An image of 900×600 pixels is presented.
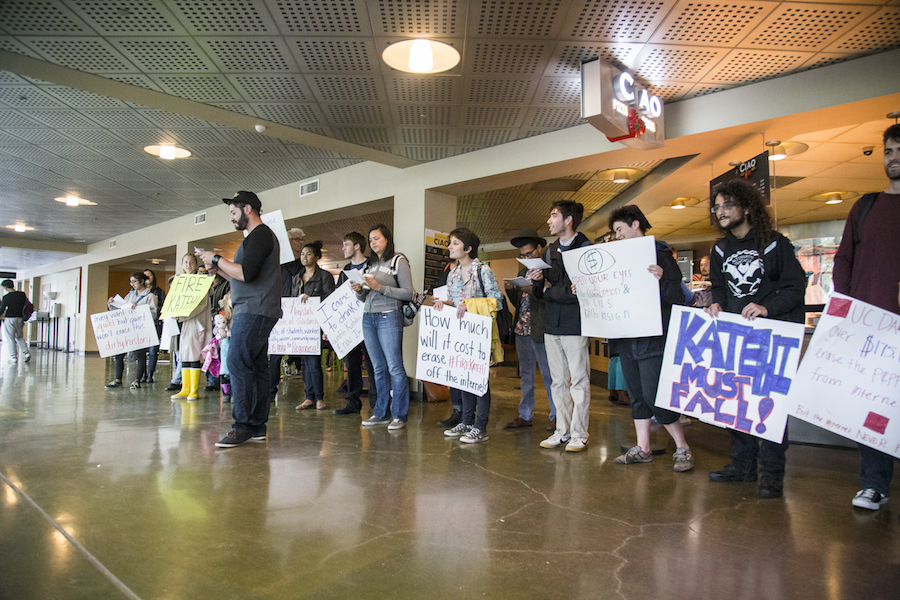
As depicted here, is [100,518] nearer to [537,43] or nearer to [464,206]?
[537,43]

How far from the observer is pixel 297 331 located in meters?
5.32

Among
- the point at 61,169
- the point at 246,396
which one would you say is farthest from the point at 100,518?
the point at 61,169

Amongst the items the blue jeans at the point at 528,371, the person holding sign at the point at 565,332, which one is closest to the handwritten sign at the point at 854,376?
the person holding sign at the point at 565,332

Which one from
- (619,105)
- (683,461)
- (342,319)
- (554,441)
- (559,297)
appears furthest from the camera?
(342,319)

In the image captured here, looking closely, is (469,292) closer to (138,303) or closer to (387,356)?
(387,356)

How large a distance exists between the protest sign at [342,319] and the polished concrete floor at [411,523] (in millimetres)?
1195

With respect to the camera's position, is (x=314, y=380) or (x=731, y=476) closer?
(x=731, y=476)

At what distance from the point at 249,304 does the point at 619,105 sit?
3.17 meters

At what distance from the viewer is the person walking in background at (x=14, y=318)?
35.4 ft

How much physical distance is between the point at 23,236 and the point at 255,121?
12.9m

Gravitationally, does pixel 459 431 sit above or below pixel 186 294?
below

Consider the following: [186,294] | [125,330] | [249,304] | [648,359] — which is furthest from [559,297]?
[125,330]

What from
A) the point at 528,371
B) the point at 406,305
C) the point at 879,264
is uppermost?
the point at 879,264

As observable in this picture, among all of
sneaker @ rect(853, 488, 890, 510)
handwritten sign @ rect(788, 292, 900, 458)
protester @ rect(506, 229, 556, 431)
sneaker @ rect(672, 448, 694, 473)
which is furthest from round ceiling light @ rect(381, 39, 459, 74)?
sneaker @ rect(853, 488, 890, 510)
